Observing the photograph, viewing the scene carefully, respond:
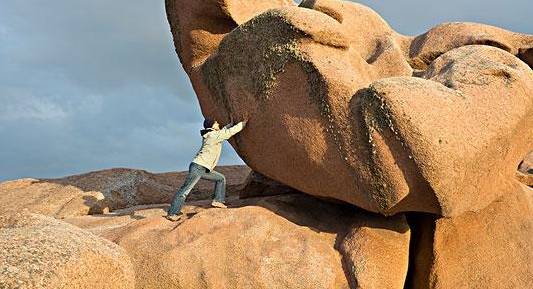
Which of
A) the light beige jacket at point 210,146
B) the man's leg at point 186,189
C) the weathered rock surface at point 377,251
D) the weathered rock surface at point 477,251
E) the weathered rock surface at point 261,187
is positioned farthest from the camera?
the weathered rock surface at point 261,187

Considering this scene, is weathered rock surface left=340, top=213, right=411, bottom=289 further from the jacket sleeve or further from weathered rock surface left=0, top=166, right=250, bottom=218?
weathered rock surface left=0, top=166, right=250, bottom=218

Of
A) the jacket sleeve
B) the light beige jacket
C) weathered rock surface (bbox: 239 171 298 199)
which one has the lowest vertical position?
weathered rock surface (bbox: 239 171 298 199)

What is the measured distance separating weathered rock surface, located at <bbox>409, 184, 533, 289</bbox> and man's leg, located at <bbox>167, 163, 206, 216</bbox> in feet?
11.2

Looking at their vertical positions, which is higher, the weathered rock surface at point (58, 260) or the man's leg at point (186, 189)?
the weathered rock surface at point (58, 260)

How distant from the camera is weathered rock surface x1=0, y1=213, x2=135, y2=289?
531 cm

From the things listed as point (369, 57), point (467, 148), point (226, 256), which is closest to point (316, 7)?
point (369, 57)

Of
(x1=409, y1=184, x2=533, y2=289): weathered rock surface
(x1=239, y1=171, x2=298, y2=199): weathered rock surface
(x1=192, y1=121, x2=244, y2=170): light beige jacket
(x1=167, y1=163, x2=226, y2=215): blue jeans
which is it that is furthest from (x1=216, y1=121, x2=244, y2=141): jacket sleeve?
(x1=409, y1=184, x2=533, y2=289): weathered rock surface

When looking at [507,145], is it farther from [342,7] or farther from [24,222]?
[24,222]

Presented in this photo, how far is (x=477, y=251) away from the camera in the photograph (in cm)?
830

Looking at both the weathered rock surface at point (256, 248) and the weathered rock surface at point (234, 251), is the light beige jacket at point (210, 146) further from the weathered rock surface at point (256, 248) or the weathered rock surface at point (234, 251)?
the weathered rock surface at point (234, 251)

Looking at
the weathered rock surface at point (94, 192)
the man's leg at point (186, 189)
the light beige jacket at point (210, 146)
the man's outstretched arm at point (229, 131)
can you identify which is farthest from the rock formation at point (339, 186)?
the weathered rock surface at point (94, 192)

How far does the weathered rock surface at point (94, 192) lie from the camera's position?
39.6 feet

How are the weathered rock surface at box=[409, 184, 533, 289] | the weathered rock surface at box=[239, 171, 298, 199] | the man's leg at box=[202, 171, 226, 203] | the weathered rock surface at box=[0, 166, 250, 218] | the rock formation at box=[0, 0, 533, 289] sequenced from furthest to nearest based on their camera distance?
1. the weathered rock surface at box=[0, 166, 250, 218]
2. the weathered rock surface at box=[239, 171, 298, 199]
3. the man's leg at box=[202, 171, 226, 203]
4. the weathered rock surface at box=[409, 184, 533, 289]
5. the rock formation at box=[0, 0, 533, 289]

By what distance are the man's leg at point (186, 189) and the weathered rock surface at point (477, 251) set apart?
3.42 metres
